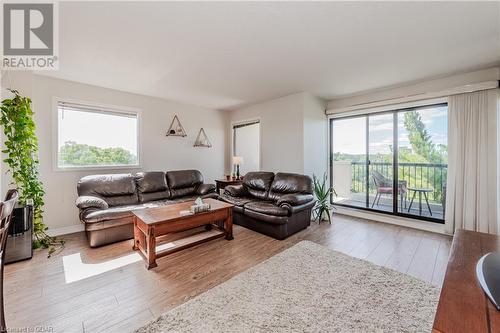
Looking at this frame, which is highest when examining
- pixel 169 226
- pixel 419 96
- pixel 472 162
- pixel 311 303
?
pixel 419 96

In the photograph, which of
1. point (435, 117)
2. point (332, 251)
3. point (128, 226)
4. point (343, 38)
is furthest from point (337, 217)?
point (128, 226)

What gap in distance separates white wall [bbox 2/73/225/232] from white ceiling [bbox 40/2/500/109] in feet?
1.23

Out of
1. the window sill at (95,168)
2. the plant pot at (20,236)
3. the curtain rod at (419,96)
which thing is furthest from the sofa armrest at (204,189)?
the curtain rod at (419,96)

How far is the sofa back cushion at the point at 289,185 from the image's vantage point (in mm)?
3802

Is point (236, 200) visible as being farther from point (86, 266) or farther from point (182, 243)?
point (86, 266)

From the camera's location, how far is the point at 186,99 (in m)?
4.71

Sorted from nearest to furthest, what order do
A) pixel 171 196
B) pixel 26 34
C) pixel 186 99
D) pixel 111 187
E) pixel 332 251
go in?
pixel 26 34 < pixel 332 251 < pixel 111 187 < pixel 171 196 < pixel 186 99

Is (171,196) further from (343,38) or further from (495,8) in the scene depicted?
(495,8)

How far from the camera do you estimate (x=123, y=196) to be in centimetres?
372

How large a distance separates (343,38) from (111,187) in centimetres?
405

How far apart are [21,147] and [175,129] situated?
2.55 m

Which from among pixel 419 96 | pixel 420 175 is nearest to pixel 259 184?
pixel 420 175

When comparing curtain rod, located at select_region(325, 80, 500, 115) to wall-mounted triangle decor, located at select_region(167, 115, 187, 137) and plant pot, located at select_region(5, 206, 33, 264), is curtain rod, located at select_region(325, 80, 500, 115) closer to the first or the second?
wall-mounted triangle decor, located at select_region(167, 115, 187, 137)

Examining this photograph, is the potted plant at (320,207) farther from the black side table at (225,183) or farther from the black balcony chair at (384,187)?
the black side table at (225,183)
